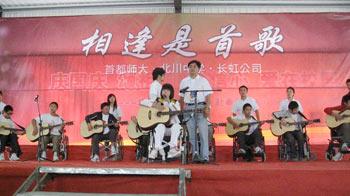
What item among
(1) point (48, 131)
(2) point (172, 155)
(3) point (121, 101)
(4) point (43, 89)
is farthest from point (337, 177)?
(4) point (43, 89)

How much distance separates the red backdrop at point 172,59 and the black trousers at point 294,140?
4.52 feet

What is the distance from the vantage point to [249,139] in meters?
5.71

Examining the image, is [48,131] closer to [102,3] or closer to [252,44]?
[102,3]

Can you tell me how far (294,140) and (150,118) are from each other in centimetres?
216

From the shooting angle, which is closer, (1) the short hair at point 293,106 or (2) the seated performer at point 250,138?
(2) the seated performer at point 250,138

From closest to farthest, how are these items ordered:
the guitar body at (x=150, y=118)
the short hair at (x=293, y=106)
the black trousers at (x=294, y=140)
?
the guitar body at (x=150, y=118)
the black trousers at (x=294, y=140)
the short hair at (x=293, y=106)

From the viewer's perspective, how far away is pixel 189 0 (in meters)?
7.79

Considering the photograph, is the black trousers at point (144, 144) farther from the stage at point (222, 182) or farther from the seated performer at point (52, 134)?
the stage at point (222, 182)

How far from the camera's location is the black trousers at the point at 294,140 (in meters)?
5.60

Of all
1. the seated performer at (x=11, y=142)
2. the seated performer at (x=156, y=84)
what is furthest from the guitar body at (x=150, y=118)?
the seated performer at (x=11, y=142)

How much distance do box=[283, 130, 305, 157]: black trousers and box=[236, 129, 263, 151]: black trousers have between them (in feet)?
1.27

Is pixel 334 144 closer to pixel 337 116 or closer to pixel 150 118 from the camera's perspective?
pixel 337 116

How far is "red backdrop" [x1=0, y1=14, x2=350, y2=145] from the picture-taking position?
715 centimetres

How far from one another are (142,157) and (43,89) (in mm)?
2907
